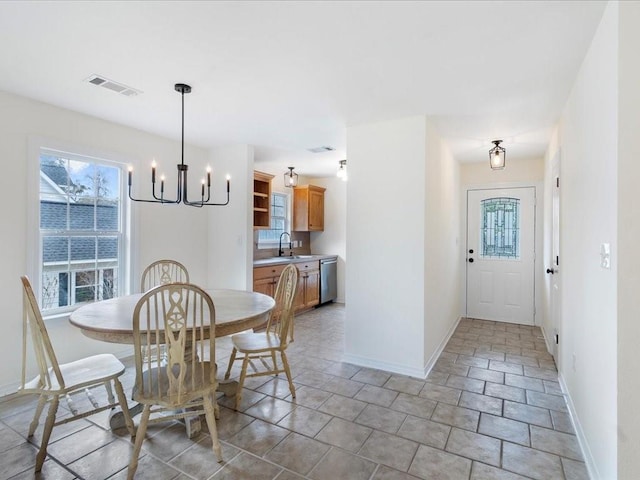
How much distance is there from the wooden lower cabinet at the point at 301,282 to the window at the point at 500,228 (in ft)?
8.70

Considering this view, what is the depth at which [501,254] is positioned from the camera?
16.7ft

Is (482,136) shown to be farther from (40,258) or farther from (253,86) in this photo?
(40,258)

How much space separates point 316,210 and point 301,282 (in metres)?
1.59

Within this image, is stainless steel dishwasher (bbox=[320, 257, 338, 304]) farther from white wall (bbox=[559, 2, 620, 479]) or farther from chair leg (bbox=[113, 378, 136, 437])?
chair leg (bbox=[113, 378, 136, 437])

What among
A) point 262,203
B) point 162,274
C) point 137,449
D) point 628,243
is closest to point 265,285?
point 262,203

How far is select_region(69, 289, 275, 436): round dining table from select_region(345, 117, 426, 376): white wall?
113 centimetres

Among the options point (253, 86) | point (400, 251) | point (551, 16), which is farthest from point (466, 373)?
point (253, 86)

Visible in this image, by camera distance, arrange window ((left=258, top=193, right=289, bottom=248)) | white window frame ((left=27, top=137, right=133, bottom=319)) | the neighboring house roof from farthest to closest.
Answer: window ((left=258, top=193, right=289, bottom=248))
the neighboring house roof
white window frame ((left=27, top=137, right=133, bottom=319))

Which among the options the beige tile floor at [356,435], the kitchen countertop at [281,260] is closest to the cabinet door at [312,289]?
the kitchen countertop at [281,260]

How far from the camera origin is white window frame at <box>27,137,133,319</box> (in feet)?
9.50

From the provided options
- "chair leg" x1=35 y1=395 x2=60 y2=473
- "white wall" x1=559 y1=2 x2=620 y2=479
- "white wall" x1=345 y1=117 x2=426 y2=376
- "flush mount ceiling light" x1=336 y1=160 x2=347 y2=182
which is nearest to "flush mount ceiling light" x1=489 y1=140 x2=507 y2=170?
"white wall" x1=559 y1=2 x2=620 y2=479

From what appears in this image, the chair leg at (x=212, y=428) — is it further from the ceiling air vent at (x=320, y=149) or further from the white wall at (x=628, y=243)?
the ceiling air vent at (x=320, y=149)

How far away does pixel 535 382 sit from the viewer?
2.99m

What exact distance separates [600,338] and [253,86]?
266 centimetres
